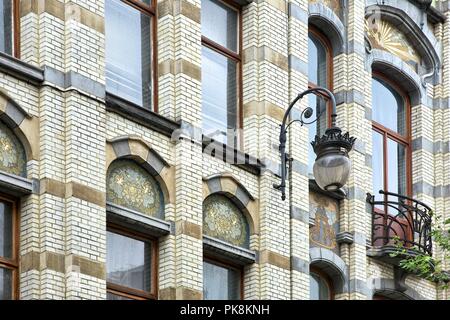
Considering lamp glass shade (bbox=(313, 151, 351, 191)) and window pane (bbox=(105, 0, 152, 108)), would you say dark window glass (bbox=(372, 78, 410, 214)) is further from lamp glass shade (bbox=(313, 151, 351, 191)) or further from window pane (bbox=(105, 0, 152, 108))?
window pane (bbox=(105, 0, 152, 108))

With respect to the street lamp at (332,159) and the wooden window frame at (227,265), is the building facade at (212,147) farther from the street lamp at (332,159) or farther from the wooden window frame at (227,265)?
the street lamp at (332,159)

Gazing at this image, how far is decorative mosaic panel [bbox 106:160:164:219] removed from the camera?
25172 millimetres

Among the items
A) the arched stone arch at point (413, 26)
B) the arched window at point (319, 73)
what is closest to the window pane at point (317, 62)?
the arched window at point (319, 73)

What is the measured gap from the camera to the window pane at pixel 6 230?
928 inches

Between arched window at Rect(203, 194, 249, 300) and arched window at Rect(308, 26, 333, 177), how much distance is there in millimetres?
3835

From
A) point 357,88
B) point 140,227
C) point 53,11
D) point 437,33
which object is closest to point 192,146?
point 140,227

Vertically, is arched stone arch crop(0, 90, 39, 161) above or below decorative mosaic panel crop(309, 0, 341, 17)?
below

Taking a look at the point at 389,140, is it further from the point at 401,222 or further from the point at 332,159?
the point at 332,159

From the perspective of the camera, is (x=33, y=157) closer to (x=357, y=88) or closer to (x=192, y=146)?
(x=192, y=146)

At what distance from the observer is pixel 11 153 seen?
2367 centimetres

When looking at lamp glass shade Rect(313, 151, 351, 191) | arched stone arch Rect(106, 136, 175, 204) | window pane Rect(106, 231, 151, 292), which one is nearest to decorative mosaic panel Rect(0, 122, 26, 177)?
arched stone arch Rect(106, 136, 175, 204)

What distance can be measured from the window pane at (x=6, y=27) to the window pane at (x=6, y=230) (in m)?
2.43

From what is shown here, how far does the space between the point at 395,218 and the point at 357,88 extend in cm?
262

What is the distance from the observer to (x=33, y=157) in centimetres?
2381
